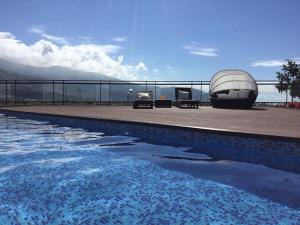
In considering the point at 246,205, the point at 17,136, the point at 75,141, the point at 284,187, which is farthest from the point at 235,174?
the point at 17,136

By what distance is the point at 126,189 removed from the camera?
189 inches

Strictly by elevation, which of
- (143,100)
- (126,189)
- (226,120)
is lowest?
(126,189)

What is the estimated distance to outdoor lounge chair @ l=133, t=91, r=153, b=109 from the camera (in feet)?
57.3

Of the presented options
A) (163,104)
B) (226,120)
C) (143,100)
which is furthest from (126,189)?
(163,104)

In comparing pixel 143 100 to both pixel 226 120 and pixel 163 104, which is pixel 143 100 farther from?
pixel 226 120

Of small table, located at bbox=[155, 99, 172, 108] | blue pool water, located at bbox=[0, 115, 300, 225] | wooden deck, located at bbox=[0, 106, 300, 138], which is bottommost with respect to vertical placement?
blue pool water, located at bbox=[0, 115, 300, 225]

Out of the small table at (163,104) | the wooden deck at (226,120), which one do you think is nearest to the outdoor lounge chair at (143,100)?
the small table at (163,104)

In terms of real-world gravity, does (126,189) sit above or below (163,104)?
below

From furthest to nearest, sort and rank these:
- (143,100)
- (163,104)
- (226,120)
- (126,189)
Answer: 1. (163,104)
2. (143,100)
3. (226,120)
4. (126,189)

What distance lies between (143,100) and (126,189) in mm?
12846

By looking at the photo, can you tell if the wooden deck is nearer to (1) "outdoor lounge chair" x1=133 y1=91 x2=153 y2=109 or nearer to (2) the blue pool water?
(2) the blue pool water

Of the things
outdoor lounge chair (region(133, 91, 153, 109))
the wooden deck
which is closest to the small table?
outdoor lounge chair (region(133, 91, 153, 109))

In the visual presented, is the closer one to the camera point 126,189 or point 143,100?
point 126,189

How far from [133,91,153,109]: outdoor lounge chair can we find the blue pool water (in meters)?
9.80
